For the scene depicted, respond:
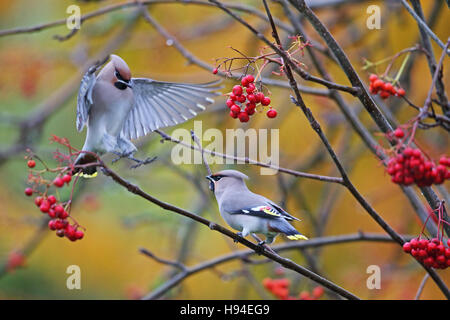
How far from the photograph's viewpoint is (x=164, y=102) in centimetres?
175

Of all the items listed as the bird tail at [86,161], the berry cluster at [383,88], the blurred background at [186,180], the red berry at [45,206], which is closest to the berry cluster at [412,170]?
the berry cluster at [383,88]

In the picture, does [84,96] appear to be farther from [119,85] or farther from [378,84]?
[378,84]

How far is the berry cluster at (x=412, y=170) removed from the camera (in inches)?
49.8

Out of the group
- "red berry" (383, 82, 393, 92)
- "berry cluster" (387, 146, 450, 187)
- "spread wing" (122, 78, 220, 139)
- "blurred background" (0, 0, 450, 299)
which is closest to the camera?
"berry cluster" (387, 146, 450, 187)

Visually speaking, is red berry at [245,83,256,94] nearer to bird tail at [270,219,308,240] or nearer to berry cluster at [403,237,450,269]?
bird tail at [270,219,308,240]

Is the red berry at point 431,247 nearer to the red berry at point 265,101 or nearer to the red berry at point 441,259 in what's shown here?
the red berry at point 441,259

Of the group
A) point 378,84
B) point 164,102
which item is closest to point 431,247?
point 378,84

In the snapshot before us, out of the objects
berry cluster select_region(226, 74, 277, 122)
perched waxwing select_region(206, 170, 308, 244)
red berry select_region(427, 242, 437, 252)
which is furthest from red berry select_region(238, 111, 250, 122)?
red berry select_region(427, 242, 437, 252)

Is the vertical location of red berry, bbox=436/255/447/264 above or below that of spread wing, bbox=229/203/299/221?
below

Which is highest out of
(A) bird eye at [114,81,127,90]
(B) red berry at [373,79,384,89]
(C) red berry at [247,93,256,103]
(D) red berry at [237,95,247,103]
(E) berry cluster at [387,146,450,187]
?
(A) bird eye at [114,81,127,90]

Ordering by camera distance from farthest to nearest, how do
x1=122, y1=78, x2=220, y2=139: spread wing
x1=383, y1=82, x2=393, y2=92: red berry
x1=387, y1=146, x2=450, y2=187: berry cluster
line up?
x1=122, y1=78, x2=220, y2=139: spread wing, x1=383, y1=82, x2=393, y2=92: red berry, x1=387, y1=146, x2=450, y2=187: berry cluster

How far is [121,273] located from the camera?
4.50m

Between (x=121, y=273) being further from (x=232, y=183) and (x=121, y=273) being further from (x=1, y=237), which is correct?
(x=232, y=183)

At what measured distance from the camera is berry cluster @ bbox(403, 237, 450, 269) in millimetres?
1513
